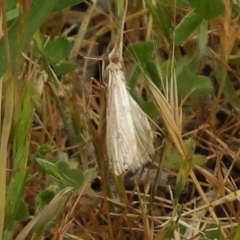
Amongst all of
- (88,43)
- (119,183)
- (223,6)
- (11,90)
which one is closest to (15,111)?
(11,90)

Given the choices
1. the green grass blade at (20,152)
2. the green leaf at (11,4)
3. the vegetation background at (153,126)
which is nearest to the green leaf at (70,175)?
the vegetation background at (153,126)

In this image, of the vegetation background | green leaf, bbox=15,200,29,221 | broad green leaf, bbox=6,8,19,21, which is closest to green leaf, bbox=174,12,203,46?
the vegetation background

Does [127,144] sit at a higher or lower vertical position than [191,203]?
higher

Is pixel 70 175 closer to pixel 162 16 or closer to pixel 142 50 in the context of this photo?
pixel 142 50

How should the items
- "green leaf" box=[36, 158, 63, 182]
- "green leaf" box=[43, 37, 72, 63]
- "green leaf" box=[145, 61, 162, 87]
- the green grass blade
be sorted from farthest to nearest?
"green leaf" box=[43, 37, 72, 63]
"green leaf" box=[145, 61, 162, 87]
"green leaf" box=[36, 158, 63, 182]
the green grass blade

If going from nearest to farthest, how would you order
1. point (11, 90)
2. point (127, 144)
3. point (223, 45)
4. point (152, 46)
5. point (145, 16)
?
point (11, 90), point (127, 144), point (152, 46), point (223, 45), point (145, 16)

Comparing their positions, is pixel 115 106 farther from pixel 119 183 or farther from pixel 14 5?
pixel 14 5

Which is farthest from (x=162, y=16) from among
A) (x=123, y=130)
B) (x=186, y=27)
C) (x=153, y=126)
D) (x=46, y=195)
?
(x=46, y=195)

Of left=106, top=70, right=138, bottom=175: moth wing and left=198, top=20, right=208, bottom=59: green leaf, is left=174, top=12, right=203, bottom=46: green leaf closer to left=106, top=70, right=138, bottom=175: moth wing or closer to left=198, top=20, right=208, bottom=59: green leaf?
left=198, top=20, right=208, bottom=59: green leaf
